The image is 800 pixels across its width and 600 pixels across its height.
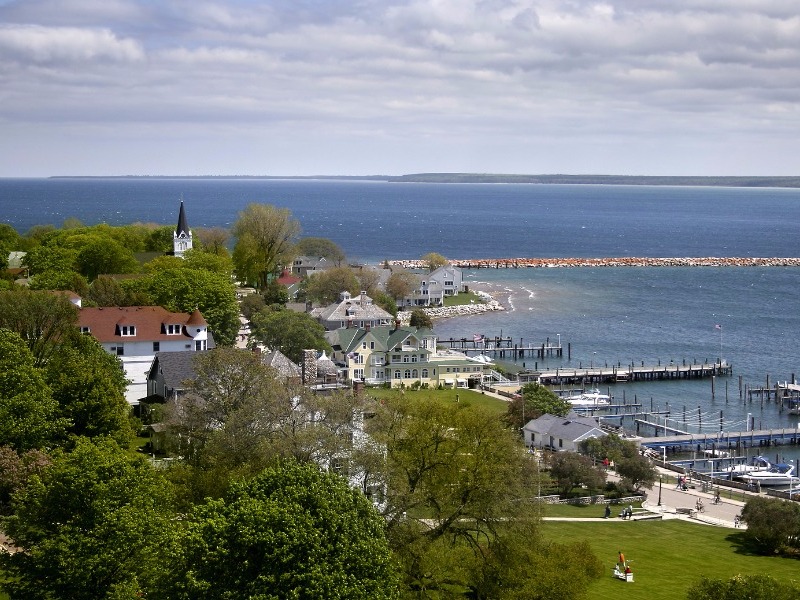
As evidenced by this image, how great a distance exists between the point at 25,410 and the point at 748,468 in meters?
40.5

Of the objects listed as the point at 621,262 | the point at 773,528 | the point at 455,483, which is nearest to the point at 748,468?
the point at 773,528

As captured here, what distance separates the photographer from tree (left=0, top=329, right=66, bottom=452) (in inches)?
1419

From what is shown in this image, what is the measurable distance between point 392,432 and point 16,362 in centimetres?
1632

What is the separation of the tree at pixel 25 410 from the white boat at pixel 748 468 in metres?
37.8

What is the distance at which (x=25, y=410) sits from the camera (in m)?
36.9

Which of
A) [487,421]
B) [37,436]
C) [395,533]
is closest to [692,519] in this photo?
[487,421]

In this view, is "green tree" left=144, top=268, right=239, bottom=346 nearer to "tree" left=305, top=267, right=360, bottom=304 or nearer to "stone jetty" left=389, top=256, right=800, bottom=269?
"tree" left=305, top=267, right=360, bottom=304

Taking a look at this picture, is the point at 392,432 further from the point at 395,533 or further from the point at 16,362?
the point at 16,362

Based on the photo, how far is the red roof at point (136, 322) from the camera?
207 feet

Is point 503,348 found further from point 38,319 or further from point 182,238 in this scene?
point 38,319

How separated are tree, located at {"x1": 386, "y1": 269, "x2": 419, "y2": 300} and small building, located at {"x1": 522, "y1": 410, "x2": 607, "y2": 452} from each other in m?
54.3

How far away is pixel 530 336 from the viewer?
10344 centimetres

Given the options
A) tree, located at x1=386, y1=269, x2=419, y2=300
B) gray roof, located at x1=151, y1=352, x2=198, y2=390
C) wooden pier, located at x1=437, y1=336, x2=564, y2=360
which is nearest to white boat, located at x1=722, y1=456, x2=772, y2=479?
gray roof, located at x1=151, y1=352, x2=198, y2=390

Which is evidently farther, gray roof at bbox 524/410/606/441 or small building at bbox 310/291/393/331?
small building at bbox 310/291/393/331
